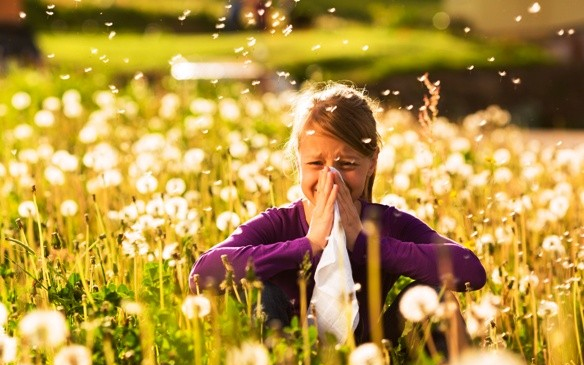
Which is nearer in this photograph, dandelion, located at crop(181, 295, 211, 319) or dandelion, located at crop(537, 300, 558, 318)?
dandelion, located at crop(181, 295, 211, 319)

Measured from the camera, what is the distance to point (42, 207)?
519 centimetres

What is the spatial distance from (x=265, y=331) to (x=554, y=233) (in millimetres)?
1989

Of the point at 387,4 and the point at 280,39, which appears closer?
the point at 280,39

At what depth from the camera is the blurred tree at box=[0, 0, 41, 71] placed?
15.5 metres

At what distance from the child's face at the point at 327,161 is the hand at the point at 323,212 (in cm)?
10

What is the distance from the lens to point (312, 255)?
3.11 m

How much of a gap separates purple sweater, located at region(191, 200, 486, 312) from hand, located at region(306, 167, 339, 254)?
0.10ft

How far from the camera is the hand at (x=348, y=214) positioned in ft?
10.2

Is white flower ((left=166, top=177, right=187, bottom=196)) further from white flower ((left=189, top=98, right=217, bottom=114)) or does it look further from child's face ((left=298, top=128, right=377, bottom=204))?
white flower ((left=189, top=98, right=217, bottom=114))

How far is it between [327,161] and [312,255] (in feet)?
0.86

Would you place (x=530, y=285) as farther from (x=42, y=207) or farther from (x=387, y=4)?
(x=387, y=4)

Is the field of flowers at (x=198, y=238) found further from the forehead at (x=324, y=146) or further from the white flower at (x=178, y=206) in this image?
the forehead at (x=324, y=146)

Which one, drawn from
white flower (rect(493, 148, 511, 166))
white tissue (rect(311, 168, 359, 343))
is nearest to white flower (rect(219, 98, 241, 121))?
white flower (rect(493, 148, 511, 166))

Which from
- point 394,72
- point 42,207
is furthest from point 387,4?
point 42,207
